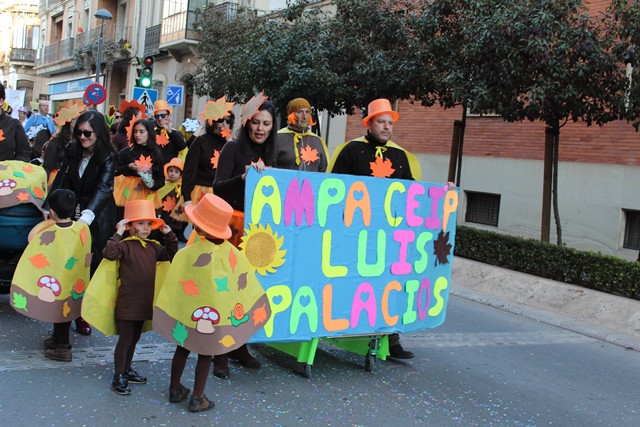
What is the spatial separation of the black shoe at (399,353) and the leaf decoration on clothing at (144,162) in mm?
3416

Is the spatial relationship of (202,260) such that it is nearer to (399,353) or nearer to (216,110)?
(399,353)

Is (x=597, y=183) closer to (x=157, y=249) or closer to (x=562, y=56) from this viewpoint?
(x=562, y=56)

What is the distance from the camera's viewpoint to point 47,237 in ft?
16.4

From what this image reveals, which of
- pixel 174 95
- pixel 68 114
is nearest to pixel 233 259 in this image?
pixel 68 114

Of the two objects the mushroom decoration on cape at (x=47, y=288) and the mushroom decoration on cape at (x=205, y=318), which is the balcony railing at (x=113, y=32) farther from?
the mushroom decoration on cape at (x=205, y=318)

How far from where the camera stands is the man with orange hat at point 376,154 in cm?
561

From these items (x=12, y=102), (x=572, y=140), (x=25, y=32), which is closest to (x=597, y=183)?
(x=572, y=140)

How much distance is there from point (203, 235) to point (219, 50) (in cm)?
1691

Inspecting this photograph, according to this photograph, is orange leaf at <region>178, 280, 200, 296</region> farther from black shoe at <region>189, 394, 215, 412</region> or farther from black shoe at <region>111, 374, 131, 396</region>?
black shoe at <region>111, 374, 131, 396</region>

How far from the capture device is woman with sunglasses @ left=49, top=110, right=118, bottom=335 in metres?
5.49

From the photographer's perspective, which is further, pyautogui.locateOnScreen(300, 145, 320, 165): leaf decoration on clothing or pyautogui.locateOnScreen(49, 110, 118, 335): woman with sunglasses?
pyautogui.locateOnScreen(300, 145, 320, 165): leaf decoration on clothing

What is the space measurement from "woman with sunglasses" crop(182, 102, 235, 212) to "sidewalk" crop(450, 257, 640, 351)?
3900mm

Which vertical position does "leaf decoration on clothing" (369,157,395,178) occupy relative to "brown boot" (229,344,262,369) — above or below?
above

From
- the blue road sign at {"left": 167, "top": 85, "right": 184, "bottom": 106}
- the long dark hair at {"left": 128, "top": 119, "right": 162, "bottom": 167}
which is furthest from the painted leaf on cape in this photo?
the blue road sign at {"left": 167, "top": 85, "right": 184, "bottom": 106}
